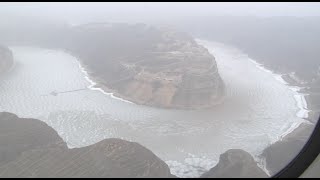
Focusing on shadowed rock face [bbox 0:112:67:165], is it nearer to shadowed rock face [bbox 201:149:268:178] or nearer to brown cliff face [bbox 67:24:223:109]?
shadowed rock face [bbox 201:149:268:178]

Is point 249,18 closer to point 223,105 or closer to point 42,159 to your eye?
point 223,105

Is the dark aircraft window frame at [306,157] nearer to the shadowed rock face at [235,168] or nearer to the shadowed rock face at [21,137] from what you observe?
the shadowed rock face at [235,168]

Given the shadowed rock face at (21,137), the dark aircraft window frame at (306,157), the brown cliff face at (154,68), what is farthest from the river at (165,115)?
the dark aircraft window frame at (306,157)

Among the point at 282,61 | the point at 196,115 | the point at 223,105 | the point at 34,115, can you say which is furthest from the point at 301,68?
the point at 34,115

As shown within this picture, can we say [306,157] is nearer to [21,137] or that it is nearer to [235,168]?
[235,168]

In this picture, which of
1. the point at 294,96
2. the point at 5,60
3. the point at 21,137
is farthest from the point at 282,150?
the point at 5,60

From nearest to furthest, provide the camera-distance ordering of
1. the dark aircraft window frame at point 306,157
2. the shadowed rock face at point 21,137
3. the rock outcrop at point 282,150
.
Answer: the dark aircraft window frame at point 306,157 < the shadowed rock face at point 21,137 < the rock outcrop at point 282,150
